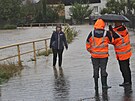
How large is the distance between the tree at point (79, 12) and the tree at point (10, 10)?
12154mm

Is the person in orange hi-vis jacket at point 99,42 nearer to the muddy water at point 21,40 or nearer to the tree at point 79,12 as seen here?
the muddy water at point 21,40

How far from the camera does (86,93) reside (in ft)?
33.1

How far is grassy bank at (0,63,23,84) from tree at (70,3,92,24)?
252 feet

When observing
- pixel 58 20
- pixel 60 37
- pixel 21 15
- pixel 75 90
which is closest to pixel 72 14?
pixel 58 20

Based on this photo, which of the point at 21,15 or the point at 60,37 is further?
the point at 21,15

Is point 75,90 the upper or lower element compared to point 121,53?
lower

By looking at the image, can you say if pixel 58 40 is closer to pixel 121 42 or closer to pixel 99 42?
pixel 121 42

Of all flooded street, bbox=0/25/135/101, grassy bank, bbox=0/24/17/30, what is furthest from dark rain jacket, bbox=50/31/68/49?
grassy bank, bbox=0/24/17/30

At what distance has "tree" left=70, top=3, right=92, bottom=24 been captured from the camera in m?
92.5

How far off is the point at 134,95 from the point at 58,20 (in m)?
88.3

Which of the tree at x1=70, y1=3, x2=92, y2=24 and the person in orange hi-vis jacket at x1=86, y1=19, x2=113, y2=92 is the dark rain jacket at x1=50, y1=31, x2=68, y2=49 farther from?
the tree at x1=70, y1=3, x2=92, y2=24

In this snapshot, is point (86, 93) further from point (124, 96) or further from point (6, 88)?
point (6, 88)

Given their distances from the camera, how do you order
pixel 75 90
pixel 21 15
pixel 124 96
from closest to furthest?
1. pixel 124 96
2. pixel 75 90
3. pixel 21 15

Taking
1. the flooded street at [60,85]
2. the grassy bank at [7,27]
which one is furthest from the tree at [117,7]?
the flooded street at [60,85]
